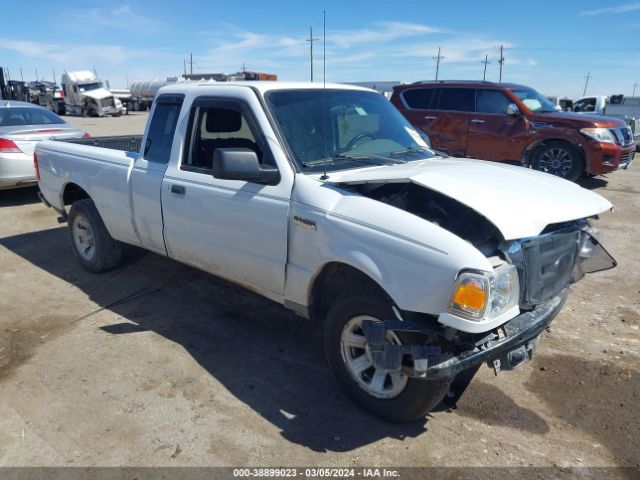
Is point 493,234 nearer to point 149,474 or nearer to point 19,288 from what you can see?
point 149,474

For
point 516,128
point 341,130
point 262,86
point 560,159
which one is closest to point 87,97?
point 516,128

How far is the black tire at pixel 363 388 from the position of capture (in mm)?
2947

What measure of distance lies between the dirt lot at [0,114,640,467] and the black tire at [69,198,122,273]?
0.29 metres

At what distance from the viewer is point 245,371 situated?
3.77 metres

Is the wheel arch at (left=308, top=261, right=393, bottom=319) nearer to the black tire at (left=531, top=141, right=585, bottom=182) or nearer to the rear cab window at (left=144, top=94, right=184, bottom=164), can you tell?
the rear cab window at (left=144, top=94, right=184, bottom=164)

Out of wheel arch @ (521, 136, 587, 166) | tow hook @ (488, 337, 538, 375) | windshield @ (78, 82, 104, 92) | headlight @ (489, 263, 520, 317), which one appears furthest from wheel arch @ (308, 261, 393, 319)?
windshield @ (78, 82, 104, 92)

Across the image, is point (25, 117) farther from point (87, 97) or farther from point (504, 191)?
point (87, 97)

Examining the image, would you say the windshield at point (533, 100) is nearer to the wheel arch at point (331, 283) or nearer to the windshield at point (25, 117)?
the wheel arch at point (331, 283)

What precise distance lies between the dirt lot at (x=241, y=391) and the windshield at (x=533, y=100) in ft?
20.1

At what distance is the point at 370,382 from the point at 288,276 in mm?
893

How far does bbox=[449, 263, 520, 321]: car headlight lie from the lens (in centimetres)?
260

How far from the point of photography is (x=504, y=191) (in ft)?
10.1

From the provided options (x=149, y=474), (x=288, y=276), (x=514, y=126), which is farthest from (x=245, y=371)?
(x=514, y=126)

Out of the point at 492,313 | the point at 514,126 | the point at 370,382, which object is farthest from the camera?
the point at 514,126
